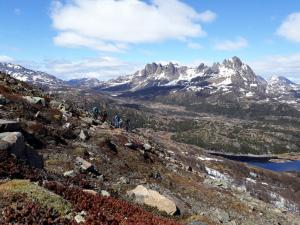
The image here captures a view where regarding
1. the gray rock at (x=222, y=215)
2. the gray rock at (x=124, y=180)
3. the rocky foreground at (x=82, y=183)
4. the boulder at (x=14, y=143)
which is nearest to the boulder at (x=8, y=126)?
the rocky foreground at (x=82, y=183)

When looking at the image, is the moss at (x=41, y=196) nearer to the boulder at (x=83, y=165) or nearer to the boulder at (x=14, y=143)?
the boulder at (x=14, y=143)

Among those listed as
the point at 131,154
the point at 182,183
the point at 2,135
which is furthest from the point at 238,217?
the point at 2,135

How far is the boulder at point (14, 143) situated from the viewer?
85.1ft

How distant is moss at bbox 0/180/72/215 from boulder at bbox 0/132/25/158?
700cm

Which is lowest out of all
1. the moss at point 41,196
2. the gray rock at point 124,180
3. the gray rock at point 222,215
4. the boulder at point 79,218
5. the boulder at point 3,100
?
the gray rock at point 222,215

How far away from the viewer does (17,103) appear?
2136 inches

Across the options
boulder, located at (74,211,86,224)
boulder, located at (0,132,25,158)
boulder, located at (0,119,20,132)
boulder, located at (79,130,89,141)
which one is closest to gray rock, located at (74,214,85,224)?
boulder, located at (74,211,86,224)

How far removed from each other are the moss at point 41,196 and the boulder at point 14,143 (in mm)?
6998

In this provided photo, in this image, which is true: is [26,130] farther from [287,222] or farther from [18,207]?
[287,222]

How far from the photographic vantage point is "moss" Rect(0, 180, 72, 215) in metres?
17.6

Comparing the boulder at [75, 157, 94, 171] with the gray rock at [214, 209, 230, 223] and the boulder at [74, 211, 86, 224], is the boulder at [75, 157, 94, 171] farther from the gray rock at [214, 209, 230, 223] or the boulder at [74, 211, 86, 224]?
the boulder at [74, 211, 86, 224]

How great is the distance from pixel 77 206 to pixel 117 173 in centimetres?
2524

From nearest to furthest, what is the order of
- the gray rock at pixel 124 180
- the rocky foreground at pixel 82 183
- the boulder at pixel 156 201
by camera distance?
the rocky foreground at pixel 82 183
the boulder at pixel 156 201
the gray rock at pixel 124 180

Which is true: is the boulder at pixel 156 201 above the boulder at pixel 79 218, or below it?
below
